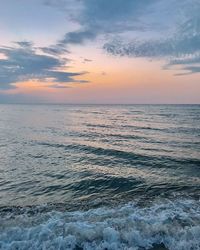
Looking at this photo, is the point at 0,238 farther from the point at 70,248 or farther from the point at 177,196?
the point at 177,196

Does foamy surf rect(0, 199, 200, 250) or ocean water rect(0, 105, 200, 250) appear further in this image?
ocean water rect(0, 105, 200, 250)

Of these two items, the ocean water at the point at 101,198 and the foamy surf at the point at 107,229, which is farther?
the ocean water at the point at 101,198

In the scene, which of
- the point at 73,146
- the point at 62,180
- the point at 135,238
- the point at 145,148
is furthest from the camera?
the point at 73,146

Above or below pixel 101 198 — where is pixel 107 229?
above

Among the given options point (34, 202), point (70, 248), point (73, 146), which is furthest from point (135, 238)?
point (73, 146)

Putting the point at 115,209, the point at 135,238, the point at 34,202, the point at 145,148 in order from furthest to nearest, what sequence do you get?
the point at 145,148 → the point at 34,202 → the point at 115,209 → the point at 135,238

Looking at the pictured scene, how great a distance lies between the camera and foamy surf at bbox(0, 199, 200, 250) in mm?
8305

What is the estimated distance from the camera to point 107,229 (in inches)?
360

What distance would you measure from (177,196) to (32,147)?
18.2 m

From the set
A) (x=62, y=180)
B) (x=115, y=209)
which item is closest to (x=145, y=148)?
(x=62, y=180)

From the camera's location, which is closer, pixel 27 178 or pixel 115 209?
pixel 115 209

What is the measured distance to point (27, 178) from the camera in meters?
16.5

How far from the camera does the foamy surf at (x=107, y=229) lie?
8305 mm

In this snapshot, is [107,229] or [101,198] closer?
[107,229]
